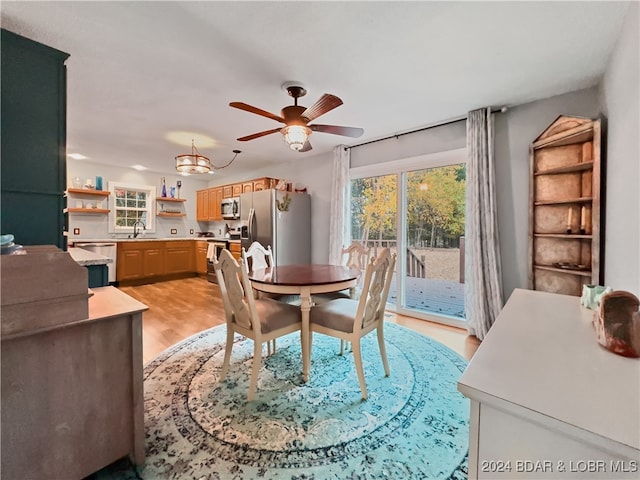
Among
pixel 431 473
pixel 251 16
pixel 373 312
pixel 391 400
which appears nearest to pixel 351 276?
pixel 373 312

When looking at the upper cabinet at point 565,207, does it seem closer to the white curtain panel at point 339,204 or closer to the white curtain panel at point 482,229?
the white curtain panel at point 482,229

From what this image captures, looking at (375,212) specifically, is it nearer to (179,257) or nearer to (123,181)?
(179,257)

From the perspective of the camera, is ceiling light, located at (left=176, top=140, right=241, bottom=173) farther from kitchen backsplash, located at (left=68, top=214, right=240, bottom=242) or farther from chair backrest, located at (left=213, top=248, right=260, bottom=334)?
→ kitchen backsplash, located at (left=68, top=214, right=240, bottom=242)

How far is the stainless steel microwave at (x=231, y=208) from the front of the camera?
17.5 ft

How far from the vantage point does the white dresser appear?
1.69 ft

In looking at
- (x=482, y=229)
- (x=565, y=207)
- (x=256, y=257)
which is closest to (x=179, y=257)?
(x=256, y=257)

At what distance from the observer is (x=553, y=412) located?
556mm

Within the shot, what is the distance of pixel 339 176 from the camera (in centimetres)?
409

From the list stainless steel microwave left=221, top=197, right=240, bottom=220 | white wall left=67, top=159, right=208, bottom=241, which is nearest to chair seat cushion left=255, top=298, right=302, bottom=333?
stainless steel microwave left=221, top=197, right=240, bottom=220

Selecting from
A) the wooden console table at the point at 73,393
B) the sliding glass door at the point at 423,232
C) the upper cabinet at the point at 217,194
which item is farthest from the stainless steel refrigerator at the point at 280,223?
the wooden console table at the point at 73,393

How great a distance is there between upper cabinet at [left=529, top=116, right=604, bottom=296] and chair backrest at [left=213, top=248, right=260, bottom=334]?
8.18 ft

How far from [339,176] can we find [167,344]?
304cm

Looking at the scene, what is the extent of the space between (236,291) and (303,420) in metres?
0.90

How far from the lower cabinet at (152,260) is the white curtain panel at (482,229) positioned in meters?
5.64
